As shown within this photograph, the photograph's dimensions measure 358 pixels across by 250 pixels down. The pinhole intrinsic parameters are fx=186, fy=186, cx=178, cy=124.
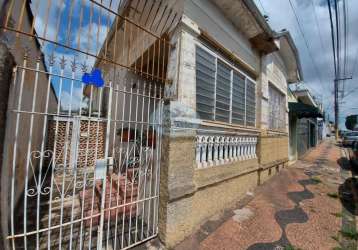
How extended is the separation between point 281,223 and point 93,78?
397 cm

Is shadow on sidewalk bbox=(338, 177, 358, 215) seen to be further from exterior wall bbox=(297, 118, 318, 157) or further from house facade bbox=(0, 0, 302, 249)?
exterior wall bbox=(297, 118, 318, 157)

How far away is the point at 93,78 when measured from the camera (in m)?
2.14

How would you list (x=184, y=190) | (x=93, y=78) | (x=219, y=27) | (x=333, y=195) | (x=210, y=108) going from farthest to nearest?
(x=333, y=195), (x=219, y=27), (x=210, y=108), (x=184, y=190), (x=93, y=78)

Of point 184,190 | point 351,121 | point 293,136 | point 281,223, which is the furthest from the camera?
point 351,121

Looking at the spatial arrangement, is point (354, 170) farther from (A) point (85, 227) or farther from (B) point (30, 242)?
(B) point (30, 242)

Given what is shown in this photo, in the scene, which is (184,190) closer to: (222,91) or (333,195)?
(222,91)

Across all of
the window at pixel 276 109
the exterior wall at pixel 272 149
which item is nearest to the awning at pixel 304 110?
the window at pixel 276 109

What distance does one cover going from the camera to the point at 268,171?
604cm

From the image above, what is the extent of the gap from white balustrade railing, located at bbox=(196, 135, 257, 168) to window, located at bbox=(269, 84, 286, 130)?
8.07ft

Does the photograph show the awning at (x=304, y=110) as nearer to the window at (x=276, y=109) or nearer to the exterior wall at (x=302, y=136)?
the window at (x=276, y=109)

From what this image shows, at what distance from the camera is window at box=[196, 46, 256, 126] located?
11.4 feet

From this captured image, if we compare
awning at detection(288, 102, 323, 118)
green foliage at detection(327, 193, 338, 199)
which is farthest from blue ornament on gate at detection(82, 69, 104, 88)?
awning at detection(288, 102, 323, 118)

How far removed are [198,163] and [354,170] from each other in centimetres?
932

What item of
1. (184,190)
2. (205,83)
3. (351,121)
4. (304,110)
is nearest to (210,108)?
(205,83)
